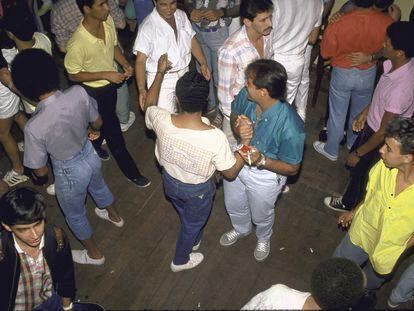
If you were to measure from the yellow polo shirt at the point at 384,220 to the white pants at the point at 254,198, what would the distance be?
67 centimetres

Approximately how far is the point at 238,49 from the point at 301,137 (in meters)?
1.05

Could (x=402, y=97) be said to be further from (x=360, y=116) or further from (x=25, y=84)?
(x=25, y=84)

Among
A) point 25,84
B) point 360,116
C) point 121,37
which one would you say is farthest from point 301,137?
point 121,37

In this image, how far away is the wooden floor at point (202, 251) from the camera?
3.92 meters

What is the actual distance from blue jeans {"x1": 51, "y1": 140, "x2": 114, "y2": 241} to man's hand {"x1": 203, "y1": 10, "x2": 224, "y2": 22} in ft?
6.34

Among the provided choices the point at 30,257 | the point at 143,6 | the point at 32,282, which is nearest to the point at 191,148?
the point at 30,257

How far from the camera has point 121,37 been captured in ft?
21.9

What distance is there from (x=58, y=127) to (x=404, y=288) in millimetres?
2916

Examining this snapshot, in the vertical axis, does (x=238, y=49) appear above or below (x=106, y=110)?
above

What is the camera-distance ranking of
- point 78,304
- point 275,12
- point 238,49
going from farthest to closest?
point 275,12
point 238,49
point 78,304

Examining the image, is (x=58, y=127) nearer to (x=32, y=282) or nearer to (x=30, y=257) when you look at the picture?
(x=30, y=257)

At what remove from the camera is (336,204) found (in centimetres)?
451

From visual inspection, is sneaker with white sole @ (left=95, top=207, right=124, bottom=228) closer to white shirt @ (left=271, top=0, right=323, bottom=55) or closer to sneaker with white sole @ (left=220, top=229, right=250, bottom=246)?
sneaker with white sole @ (left=220, top=229, right=250, bottom=246)

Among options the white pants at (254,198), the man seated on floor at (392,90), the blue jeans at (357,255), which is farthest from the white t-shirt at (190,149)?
the man seated on floor at (392,90)
